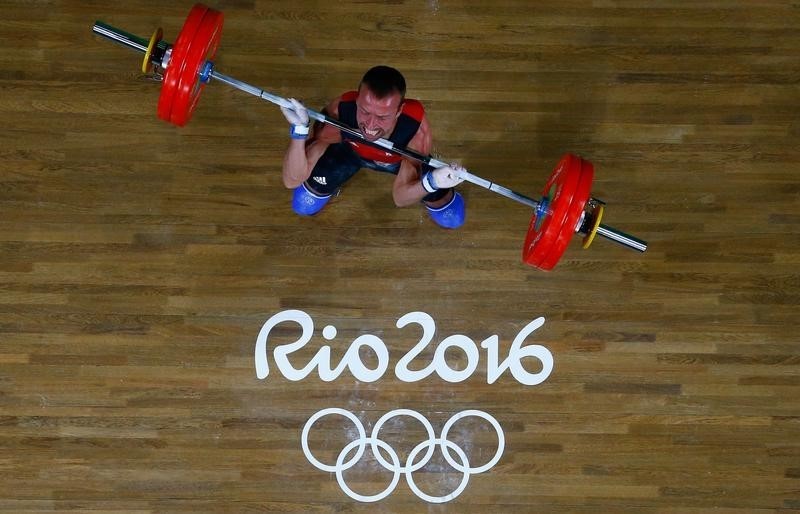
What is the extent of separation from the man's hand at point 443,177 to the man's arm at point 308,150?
43 cm

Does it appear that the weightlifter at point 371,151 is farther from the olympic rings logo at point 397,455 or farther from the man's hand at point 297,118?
the olympic rings logo at point 397,455

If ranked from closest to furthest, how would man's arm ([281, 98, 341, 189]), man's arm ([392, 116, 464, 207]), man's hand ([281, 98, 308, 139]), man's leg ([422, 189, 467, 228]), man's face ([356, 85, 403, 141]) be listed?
man's face ([356, 85, 403, 141]) → man's hand ([281, 98, 308, 139]) → man's arm ([392, 116, 464, 207]) → man's arm ([281, 98, 341, 189]) → man's leg ([422, 189, 467, 228])

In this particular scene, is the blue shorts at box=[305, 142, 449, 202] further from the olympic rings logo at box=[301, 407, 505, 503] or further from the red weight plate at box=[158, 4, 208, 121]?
the olympic rings logo at box=[301, 407, 505, 503]

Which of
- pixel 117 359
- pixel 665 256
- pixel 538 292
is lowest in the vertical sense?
pixel 117 359

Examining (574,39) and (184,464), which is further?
(574,39)

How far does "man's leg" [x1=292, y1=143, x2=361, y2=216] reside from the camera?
314 centimetres

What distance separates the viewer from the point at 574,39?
364 cm

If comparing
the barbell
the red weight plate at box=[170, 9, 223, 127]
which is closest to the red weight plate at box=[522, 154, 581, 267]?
the barbell

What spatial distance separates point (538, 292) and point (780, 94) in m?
1.54

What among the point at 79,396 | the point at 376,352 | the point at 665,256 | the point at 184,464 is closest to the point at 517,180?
the point at 665,256

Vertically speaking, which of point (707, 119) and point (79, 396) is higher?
point (707, 119)

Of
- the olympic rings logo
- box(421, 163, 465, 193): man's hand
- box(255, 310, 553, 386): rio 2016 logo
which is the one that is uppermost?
box(421, 163, 465, 193): man's hand

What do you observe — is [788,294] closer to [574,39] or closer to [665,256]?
[665,256]

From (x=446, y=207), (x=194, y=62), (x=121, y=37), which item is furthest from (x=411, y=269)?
(x=121, y=37)
